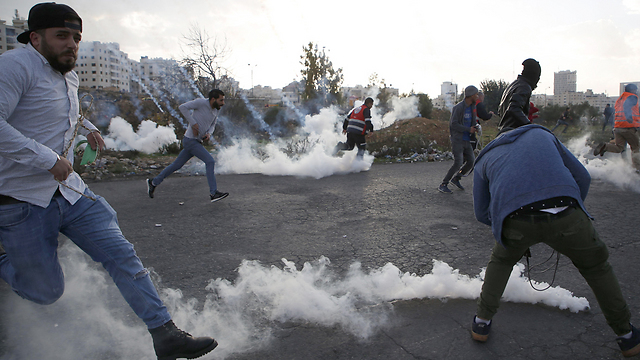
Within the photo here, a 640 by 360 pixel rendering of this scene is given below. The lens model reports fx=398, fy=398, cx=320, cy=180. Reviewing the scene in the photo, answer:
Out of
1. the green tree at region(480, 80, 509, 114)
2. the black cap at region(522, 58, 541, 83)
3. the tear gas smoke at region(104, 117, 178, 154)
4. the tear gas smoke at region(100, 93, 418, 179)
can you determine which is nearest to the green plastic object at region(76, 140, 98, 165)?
the black cap at region(522, 58, 541, 83)

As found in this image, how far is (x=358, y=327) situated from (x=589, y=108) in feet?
139

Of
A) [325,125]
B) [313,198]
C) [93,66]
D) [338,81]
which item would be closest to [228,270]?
[313,198]

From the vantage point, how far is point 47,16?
2.01m

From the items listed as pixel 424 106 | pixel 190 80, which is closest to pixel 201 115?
pixel 190 80

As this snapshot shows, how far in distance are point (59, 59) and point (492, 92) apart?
35.5 metres

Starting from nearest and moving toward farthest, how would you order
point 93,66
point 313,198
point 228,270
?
point 228,270
point 313,198
point 93,66

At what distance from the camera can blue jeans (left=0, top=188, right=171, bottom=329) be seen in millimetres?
1976

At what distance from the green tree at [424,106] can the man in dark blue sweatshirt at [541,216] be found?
26.7 meters

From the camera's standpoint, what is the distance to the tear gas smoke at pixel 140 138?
15861mm

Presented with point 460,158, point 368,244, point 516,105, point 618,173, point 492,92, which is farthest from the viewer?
point 492,92

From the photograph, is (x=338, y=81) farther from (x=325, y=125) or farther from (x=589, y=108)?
(x=589, y=108)

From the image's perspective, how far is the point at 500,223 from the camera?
2.21 metres

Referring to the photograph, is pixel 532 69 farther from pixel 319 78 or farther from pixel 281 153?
pixel 319 78

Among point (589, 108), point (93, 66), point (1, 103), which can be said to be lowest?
point (589, 108)
